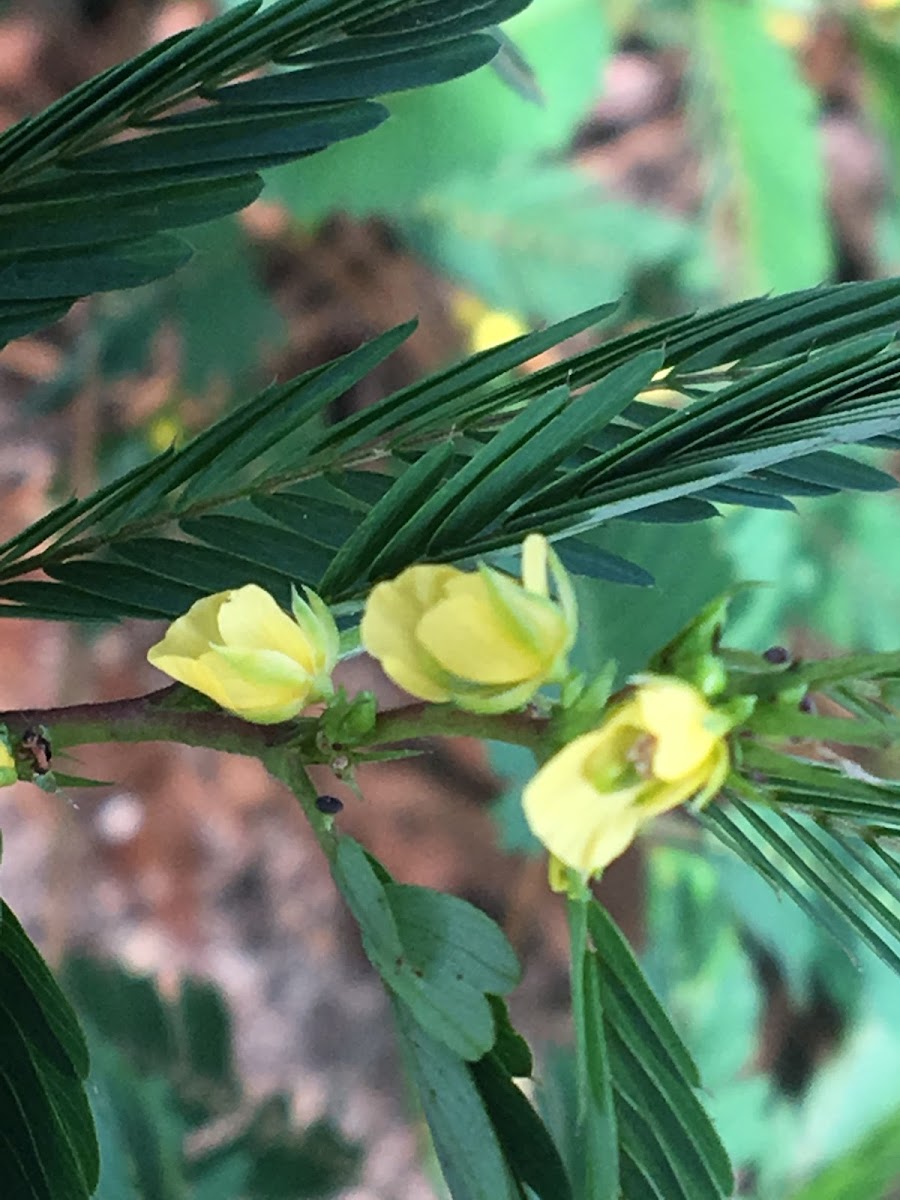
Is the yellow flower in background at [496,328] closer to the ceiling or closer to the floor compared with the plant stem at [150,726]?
closer to the ceiling

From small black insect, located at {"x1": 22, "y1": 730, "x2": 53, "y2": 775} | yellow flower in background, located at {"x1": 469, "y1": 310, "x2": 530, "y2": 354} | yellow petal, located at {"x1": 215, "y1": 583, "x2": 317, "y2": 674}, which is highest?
yellow flower in background, located at {"x1": 469, "y1": 310, "x2": 530, "y2": 354}

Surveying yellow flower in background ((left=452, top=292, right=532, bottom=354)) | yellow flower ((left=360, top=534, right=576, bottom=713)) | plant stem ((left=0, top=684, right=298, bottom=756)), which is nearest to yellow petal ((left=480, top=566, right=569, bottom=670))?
yellow flower ((left=360, top=534, right=576, bottom=713))

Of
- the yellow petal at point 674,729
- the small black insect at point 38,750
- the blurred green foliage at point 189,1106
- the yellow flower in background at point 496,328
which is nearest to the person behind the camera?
the yellow petal at point 674,729

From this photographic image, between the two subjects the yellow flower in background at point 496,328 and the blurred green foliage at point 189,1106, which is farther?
the yellow flower in background at point 496,328

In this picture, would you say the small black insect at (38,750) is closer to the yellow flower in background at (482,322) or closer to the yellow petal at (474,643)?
the yellow petal at (474,643)

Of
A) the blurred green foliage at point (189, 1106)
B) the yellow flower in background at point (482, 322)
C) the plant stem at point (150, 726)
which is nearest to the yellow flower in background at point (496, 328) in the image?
the yellow flower in background at point (482, 322)

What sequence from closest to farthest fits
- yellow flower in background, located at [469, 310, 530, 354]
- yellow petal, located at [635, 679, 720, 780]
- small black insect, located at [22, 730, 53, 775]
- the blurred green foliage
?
yellow petal, located at [635, 679, 720, 780] → small black insect, located at [22, 730, 53, 775] → the blurred green foliage → yellow flower in background, located at [469, 310, 530, 354]

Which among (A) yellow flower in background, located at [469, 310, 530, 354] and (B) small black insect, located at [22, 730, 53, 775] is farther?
(A) yellow flower in background, located at [469, 310, 530, 354]

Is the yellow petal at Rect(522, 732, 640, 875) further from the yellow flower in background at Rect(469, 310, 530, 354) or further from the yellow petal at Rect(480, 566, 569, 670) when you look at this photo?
the yellow flower in background at Rect(469, 310, 530, 354)
